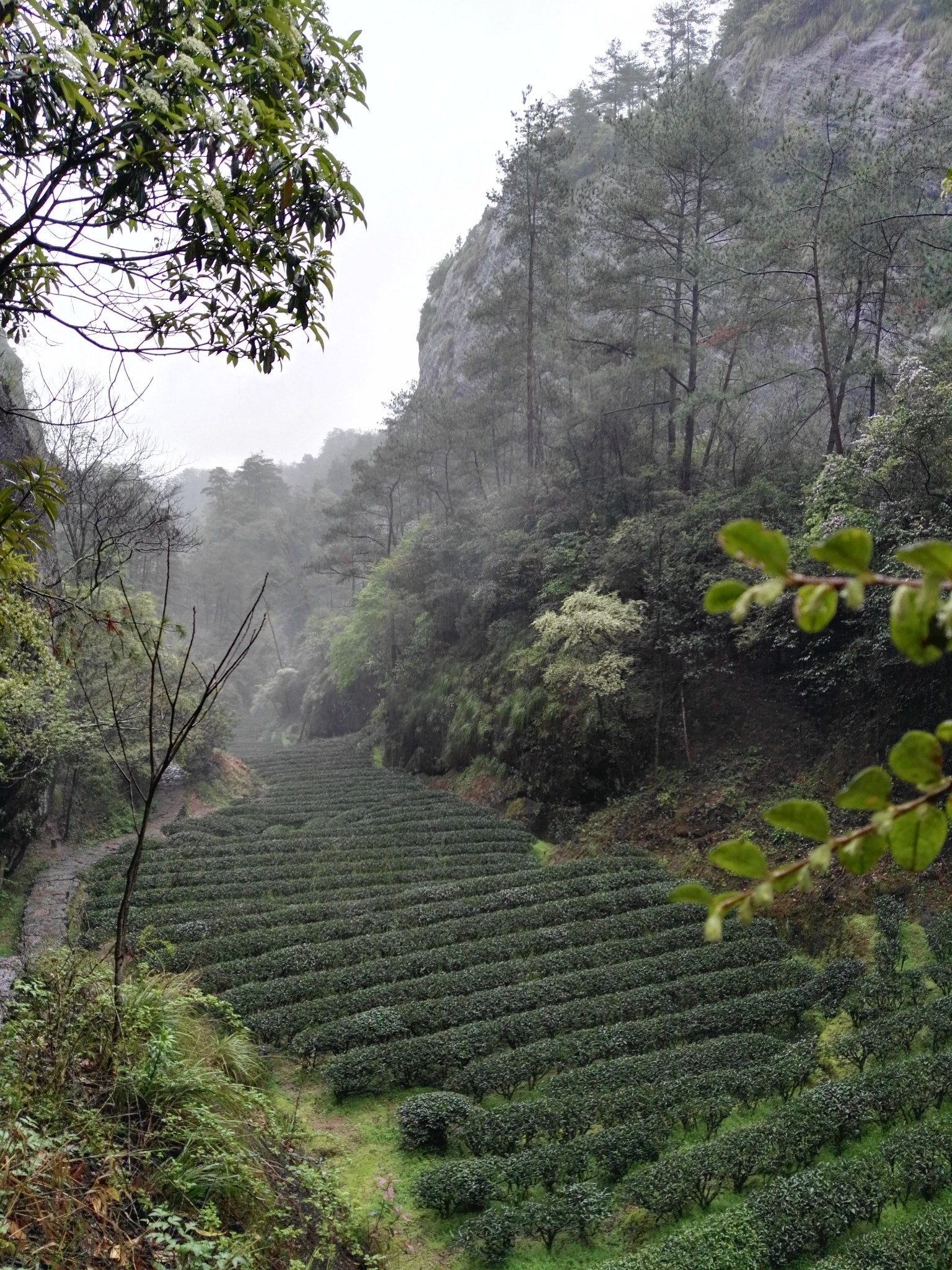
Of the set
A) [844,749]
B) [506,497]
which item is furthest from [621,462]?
[844,749]

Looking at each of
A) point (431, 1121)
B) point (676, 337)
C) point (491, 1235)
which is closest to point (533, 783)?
point (431, 1121)

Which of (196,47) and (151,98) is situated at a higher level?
(196,47)

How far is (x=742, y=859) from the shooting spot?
93 cm

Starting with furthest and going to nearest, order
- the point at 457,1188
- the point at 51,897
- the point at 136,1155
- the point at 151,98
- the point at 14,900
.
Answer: the point at 51,897 < the point at 14,900 < the point at 457,1188 < the point at 136,1155 < the point at 151,98

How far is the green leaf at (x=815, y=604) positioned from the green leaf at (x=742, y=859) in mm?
271

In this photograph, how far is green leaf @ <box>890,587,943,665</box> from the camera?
2.54ft

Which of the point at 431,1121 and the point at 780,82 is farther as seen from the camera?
the point at 780,82

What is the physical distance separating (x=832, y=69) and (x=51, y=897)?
42348 millimetres

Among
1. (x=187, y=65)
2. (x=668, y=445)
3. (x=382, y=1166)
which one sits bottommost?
(x=382, y=1166)

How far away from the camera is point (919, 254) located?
1642 cm

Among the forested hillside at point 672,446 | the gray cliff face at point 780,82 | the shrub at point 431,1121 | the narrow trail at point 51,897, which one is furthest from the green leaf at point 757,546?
the gray cliff face at point 780,82

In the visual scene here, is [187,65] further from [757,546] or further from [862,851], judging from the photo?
[862,851]

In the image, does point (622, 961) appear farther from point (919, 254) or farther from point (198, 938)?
point (919, 254)

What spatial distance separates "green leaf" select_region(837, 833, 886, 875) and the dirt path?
665 cm
